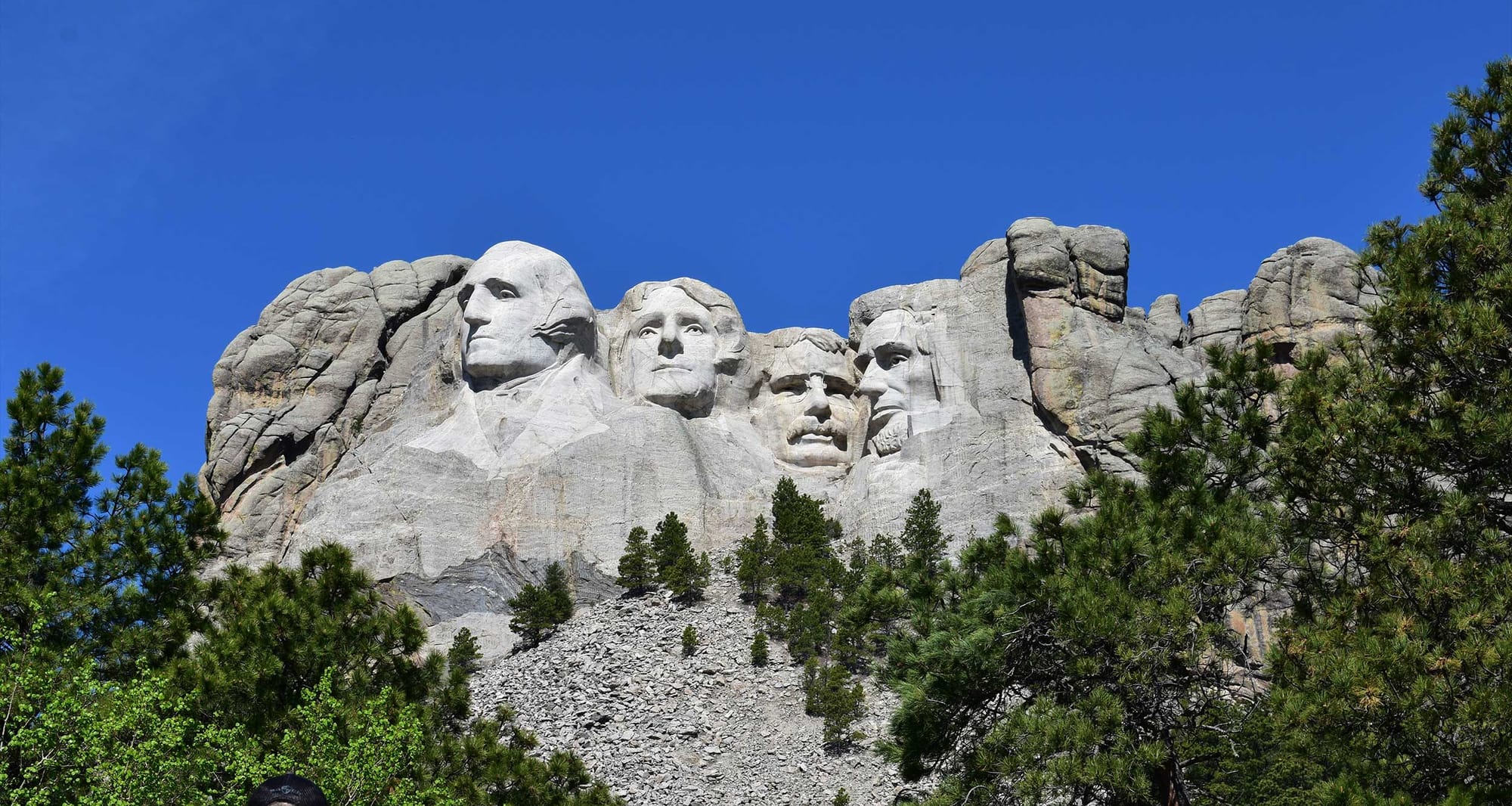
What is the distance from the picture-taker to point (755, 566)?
1567 inches

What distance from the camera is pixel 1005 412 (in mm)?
42906

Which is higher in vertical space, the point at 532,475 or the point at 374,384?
the point at 374,384

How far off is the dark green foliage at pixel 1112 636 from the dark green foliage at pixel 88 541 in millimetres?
9962

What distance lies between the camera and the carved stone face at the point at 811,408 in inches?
1810

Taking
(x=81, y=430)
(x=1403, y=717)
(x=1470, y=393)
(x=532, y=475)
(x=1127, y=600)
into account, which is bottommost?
(x=1403, y=717)

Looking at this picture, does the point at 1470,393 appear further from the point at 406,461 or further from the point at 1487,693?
the point at 406,461

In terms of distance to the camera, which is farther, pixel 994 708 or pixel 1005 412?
pixel 1005 412

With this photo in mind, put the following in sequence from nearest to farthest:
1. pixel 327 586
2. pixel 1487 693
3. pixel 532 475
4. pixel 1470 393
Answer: pixel 1487 693, pixel 1470 393, pixel 327 586, pixel 532 475

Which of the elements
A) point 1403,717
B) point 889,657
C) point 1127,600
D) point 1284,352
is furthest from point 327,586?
point 1284,352

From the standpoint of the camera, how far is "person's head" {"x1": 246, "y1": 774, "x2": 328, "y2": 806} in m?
8.88

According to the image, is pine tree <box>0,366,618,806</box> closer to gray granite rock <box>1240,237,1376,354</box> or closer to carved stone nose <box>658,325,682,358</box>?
carved stone nose <box>658,325,682,358</box>

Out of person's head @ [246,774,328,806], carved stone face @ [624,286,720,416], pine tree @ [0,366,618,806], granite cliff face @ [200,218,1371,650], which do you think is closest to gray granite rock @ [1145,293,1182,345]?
granite cliff face @ [200,218,1371,650]

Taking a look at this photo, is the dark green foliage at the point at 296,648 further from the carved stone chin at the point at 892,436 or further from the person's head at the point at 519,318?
the carved stone chin at the point at 892,436

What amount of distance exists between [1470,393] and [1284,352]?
23582 millimetres
